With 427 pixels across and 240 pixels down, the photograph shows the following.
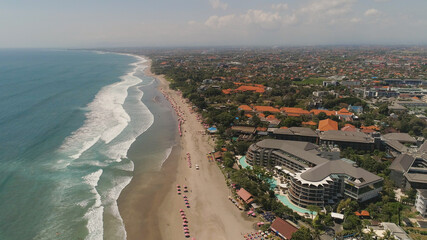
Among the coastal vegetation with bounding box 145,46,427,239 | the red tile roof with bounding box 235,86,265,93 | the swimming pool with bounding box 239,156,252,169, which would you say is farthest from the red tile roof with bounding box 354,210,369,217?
the red tile roof with bounding box 235,86,265,93

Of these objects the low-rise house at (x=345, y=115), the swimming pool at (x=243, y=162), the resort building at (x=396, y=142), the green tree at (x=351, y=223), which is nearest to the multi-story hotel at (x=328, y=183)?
the green tree at (x=351, y=223)

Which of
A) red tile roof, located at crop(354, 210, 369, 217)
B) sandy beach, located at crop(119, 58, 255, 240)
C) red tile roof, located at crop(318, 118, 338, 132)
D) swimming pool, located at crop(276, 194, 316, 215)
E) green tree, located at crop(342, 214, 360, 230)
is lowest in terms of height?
sandy beach, located at crop(119, 58, 255, 240)

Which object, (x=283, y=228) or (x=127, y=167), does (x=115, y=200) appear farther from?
(x=283, y=228)

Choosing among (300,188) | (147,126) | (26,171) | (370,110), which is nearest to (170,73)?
(147,126)

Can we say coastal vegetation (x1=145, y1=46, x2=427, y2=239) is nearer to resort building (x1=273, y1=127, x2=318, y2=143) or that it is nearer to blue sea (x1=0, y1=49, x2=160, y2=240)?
resort building (x1=273, y1=127, x2=318, y2=143)

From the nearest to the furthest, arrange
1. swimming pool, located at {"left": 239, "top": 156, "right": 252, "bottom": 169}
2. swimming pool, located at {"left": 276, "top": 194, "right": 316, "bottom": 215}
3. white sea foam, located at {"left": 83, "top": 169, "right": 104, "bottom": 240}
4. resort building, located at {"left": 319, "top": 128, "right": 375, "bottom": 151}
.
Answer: white sea foam, located at {"left": 83, "top": 169, "right": 104, "bottom": 240}
swimming pool, located at {"left": 276, "top": 194, "right": 316, "bottom": 215}
swimming pool, located at {"left": 239, "top": 156, "right": 252, "bottom": 169}
resort building, located at {"left": 319, "top": 128, "right": 375, "bottom": 151}

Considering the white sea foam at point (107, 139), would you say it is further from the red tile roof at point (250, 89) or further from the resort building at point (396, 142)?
the resort building at point (396, 142)

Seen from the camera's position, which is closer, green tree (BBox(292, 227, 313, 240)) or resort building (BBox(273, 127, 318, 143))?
green tree (BBox(292, 227, 313, 240))
